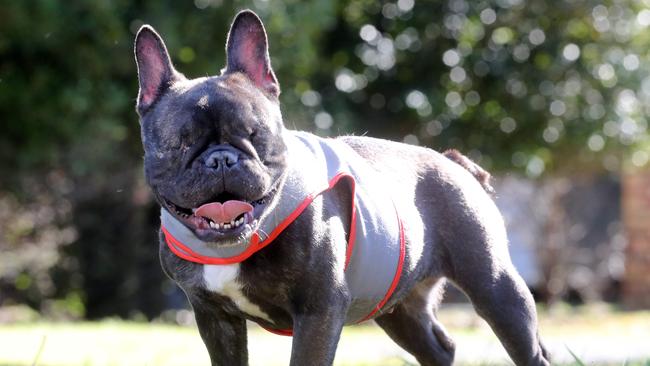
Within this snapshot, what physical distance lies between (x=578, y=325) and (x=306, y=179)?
10.3 metres

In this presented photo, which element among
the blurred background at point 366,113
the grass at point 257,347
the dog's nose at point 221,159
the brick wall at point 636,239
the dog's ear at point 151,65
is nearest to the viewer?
the dog's nose at point 221,159

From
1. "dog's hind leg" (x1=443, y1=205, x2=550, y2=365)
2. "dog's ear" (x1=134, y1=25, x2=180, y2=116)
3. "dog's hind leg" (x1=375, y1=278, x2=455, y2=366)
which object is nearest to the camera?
"dog's ear" (x1=134, y1=25, x2=180, y2=116)

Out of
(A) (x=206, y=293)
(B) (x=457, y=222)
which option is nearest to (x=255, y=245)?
(A) (x=206, y=293)

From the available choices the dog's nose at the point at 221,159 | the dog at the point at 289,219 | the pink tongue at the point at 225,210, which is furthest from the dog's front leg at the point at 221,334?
the dog's nose at the point at 221,159

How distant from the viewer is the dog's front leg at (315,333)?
140 inches

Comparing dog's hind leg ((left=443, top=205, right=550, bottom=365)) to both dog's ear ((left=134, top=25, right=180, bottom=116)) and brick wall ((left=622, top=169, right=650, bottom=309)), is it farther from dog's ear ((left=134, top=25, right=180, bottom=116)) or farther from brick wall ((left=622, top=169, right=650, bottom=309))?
brick wall ((left=622, top=169, right=650, bottom=309))

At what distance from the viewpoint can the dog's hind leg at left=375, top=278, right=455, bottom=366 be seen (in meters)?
4.78

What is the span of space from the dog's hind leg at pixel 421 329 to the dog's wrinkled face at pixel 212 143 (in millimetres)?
1387

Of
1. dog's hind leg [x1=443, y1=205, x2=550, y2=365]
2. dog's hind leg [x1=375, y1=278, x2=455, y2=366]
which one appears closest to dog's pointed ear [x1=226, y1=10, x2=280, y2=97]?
dog's hind leg [x1=443, y1=205, x2=550, y2=365]

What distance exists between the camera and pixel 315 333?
3.55 meters

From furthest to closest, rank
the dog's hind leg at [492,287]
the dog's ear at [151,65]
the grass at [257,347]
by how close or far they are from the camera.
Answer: the grass at [257,347] → the dog's hind leg at [492,287] → the dog's ear at [151,65]

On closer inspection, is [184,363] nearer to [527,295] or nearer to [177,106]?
[527,295]

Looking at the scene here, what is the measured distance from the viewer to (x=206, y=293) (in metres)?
3.72

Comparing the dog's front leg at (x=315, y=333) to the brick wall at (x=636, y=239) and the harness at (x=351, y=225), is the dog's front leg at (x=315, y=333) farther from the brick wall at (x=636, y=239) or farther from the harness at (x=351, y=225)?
the brick wall at (x=636, y=239)
